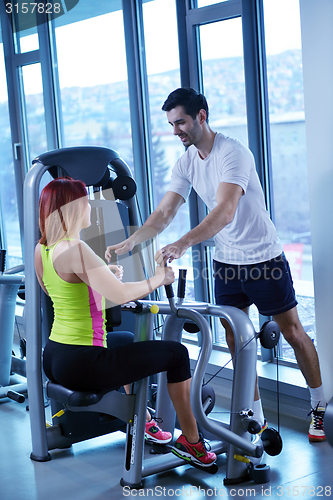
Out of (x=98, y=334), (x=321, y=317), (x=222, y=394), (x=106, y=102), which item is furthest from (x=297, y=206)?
(x=106, y=102)

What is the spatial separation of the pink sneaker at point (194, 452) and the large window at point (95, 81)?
2422mm

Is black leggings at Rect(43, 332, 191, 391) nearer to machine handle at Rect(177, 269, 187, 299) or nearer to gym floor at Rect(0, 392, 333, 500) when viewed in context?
machine handle at Rect(177, 269, 187, 299)

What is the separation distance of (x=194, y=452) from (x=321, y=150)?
1.48 m

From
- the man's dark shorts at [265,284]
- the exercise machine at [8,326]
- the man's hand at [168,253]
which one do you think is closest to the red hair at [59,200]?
the man's hand at [168,253]

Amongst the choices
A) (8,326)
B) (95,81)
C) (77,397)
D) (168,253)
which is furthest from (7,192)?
(77,397)

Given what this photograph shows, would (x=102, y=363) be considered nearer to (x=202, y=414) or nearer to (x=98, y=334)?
(x=98, y=334)

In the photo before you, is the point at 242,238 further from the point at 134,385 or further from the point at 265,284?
the point at 134,385

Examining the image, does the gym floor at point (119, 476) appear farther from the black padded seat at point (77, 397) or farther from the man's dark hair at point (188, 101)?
the man's dark hair at point (188, 101)

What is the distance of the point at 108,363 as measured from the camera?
2.06m

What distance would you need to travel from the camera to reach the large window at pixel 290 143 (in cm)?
297

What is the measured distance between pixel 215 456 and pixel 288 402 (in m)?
0.82

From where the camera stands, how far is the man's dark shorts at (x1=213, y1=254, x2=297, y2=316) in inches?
102

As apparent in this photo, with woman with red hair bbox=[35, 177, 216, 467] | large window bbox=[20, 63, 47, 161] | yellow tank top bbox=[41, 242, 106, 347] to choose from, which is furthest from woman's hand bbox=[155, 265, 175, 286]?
large window bbox=[20, 63, 47, 161]

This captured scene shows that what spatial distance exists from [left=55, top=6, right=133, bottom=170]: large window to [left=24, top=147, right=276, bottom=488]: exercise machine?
1.42 metres
